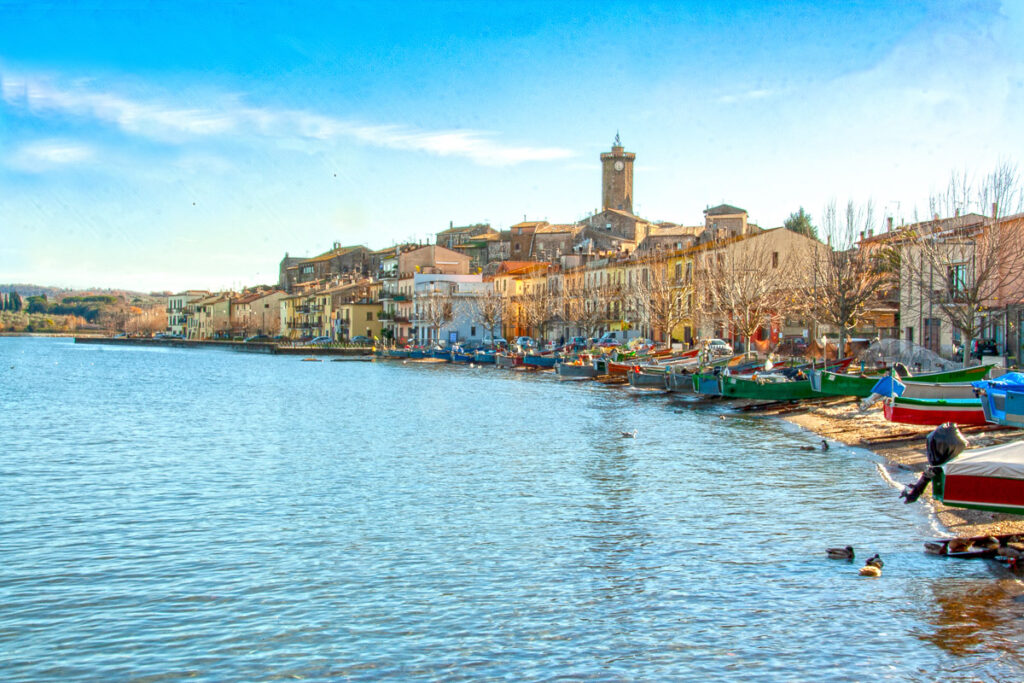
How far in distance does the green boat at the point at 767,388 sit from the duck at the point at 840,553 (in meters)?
25.1

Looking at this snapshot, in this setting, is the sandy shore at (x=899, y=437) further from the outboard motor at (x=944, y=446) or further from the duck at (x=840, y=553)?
the duck at (x=840, y=553)

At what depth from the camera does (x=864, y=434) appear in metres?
30.7

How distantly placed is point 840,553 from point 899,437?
15.2m

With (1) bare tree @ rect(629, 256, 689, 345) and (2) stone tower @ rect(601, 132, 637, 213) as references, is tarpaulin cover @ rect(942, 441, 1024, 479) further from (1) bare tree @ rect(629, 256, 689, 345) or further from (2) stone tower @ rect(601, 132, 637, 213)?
(2) stone tower @ rect(601, 132, 637, 213)

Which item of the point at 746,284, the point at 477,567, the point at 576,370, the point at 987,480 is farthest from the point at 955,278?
the point at 576,370

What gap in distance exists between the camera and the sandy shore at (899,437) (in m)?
17.2

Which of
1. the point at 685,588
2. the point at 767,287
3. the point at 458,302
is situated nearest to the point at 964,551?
the point at 685,588

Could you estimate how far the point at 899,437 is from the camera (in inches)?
1148

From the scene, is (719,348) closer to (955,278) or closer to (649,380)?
(649,380)

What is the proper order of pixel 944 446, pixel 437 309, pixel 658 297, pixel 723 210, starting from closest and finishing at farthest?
pixel 944 446
pixel 658 297
pixel 723 210
pixel 437 309

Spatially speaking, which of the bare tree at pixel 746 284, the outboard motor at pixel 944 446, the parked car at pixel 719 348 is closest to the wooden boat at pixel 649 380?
the parked car at pixel 719 348

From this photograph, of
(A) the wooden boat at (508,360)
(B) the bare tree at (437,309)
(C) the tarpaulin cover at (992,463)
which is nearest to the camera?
(C) the tarpaulin cover at (992,463)

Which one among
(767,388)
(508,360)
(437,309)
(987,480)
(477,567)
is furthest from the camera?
(437,309)

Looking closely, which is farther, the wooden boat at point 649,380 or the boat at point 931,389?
the wooden boat at point 649,380
